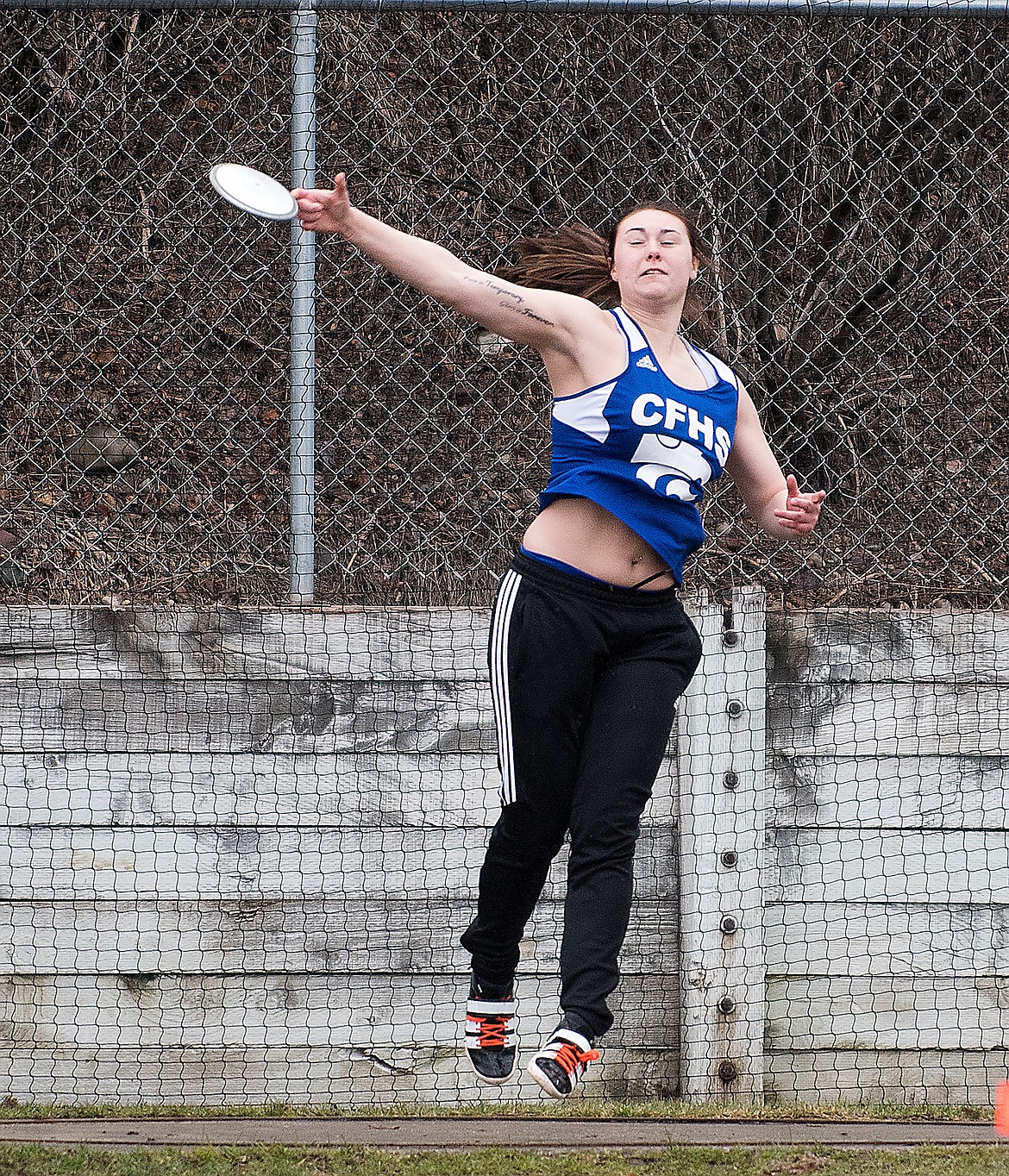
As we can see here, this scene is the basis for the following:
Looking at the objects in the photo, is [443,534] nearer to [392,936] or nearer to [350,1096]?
[392,936]

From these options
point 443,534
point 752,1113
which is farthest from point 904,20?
point 752,1113

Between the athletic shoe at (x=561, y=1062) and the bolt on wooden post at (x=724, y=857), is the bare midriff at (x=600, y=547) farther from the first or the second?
the bolt on wooden post at (x=724, y=857)

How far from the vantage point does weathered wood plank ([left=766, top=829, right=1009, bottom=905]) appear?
14.6 feet

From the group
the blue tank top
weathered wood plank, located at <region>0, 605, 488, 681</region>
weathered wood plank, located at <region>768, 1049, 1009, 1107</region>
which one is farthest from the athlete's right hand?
weathered wood plank, located at <region>768, 1049, 1009, 1107</region>

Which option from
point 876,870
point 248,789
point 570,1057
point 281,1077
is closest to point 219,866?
point 248,789

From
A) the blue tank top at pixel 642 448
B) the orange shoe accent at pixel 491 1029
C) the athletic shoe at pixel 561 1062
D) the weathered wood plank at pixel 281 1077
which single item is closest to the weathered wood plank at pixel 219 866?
the weathered wood plank at pixel 281 1077

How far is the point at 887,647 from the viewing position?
4.50m

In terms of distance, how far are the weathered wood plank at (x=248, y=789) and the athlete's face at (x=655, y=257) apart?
1.76 metres

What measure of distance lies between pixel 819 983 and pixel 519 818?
5.85 ft

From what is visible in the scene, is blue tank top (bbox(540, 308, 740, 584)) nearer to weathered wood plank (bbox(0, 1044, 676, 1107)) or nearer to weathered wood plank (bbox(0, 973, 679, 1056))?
weathered wood plank (bbox(0, 973, 679, 1056))

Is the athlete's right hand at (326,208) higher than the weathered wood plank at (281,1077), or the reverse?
the athlete's right hand at (326,208)

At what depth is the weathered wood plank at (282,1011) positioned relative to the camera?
171 inches

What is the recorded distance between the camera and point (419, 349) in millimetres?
4934

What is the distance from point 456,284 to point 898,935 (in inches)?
106
